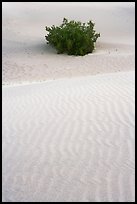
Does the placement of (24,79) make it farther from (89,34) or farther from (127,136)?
(127,136)

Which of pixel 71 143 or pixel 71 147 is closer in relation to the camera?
pixel 71 147

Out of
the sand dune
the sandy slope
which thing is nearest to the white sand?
the sand dune

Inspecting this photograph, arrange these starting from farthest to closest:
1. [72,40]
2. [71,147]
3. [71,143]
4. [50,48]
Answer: [50,48] → [72,40] → [71,143] → [71,147]

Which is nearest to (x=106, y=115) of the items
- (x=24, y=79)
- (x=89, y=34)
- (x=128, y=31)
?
(x=24, y=79)

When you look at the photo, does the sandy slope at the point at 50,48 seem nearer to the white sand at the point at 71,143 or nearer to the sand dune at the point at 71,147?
the white sand at the point at 71,143

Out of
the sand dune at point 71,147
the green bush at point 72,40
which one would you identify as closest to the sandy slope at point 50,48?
the green bush at point 72,40

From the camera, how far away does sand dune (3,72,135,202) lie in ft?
14.3

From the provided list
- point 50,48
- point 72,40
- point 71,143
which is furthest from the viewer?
point 50,48

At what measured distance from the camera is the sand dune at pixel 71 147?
4359 millimetres

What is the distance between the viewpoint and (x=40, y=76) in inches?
626

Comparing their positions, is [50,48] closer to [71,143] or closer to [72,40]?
[72,40]

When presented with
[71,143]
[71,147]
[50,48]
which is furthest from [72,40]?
[71,147]

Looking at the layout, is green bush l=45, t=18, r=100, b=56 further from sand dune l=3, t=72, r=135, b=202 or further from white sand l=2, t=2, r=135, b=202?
sand dune l=3, t=72, r=135, b=202

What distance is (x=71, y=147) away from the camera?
5492 mm
